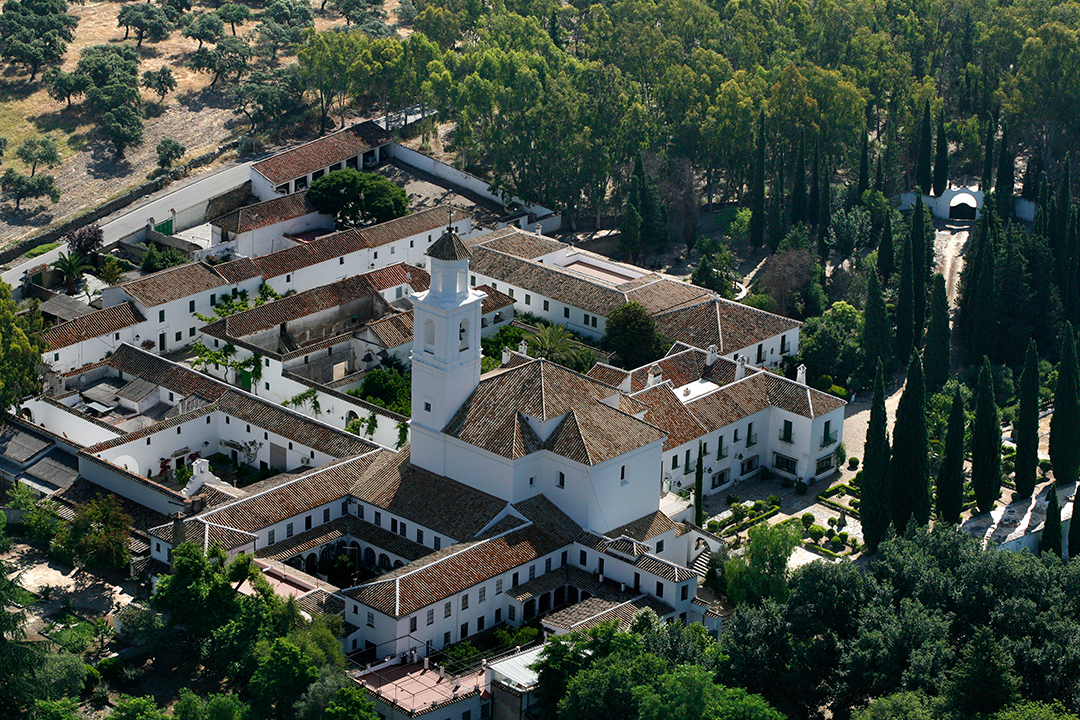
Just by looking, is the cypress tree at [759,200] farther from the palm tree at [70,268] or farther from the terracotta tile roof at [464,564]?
the terracotta tile roof at [464,564]

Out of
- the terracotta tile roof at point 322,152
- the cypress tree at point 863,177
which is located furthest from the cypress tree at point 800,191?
the terracotta tile roof at point 322,152

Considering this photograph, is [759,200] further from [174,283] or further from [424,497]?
[424,497]

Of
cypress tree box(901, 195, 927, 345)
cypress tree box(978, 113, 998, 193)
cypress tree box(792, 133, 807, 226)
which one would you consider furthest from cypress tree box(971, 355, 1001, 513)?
cypress tree box(978, 113, 998, 193)

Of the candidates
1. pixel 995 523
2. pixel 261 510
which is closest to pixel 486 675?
pixel 261 510

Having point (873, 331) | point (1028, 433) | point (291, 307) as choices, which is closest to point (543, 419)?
point (291, 307)

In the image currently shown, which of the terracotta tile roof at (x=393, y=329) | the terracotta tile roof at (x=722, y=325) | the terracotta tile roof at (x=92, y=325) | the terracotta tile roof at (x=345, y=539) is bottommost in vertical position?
the terracotta tile roof at (x=345, y=539)

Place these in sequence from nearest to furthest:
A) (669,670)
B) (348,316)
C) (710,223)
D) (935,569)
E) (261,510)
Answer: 1. (669,670)
2. (935,569)
3. (261,510)
4. (348,316)
5. (710,223)

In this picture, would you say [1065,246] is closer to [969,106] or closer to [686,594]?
[969,106]
